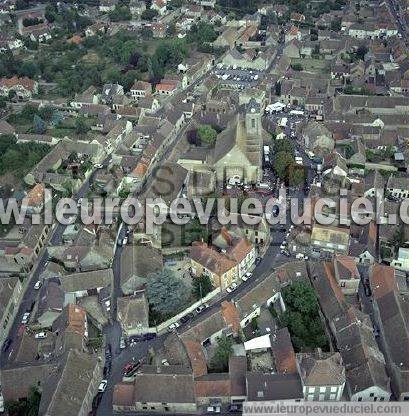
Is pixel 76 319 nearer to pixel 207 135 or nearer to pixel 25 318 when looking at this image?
pixel 25 318

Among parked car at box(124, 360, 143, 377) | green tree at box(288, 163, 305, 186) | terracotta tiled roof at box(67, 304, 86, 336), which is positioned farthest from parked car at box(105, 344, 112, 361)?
green tree at box(288, 163, 305, 186)

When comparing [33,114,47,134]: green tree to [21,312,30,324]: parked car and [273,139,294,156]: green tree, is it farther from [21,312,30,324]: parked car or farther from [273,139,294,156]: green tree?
[21,312,30,324]: parked car

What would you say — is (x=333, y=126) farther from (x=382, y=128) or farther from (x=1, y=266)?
(x=1, y=266)

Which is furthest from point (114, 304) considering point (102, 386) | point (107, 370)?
point (102, 386)

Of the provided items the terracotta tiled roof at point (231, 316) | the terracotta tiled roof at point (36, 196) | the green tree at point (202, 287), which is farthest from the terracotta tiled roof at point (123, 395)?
the terracotta tiled roof at point (36, 196)

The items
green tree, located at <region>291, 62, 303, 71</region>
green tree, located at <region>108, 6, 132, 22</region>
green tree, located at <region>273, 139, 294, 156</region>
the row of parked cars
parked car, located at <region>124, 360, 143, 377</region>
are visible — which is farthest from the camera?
green tree, located at <region>108, 6, 132, 22</region>

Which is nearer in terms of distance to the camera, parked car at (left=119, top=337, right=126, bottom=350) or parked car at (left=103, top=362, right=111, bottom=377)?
parked car at (left=103, top=362, right=111, bottom=377)

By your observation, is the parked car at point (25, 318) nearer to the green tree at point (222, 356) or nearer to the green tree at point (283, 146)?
the green tree at point (222, 356)

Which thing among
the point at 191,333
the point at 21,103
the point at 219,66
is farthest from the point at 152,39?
the point at 191,333
